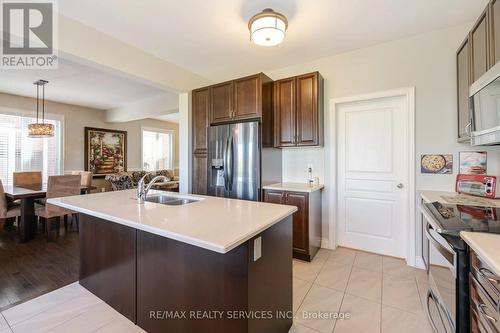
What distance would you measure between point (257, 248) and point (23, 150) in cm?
631

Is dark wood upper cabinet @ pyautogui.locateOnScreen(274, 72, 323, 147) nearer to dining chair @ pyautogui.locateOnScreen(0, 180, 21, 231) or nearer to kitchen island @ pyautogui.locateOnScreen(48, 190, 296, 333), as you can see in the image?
kitchen island @ pyautogui.locateOnScreen(48, 190, 296, 333)

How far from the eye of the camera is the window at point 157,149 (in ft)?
24.5

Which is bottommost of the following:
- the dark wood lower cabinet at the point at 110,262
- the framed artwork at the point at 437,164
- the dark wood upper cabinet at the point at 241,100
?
the dark wood lower cabinet at the point at 110,262

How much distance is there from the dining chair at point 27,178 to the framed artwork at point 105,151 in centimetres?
135

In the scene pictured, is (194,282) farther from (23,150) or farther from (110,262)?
(23,150)

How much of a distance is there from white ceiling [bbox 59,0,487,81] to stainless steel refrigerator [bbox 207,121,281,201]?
1.07 metres

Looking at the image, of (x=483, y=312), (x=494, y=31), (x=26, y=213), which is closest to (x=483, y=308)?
(x=483, y=312)

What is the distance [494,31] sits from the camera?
1.68 metres

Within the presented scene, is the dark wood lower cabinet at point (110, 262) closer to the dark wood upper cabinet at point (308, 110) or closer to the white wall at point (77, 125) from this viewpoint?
the dark wood upper cabinet at point (308, 110)

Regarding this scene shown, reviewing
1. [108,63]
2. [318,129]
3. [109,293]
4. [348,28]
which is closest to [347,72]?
[348,28]

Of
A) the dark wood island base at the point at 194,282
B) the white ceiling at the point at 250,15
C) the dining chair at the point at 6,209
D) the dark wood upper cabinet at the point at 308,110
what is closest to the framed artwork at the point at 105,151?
the dining chair at the point at 6,209

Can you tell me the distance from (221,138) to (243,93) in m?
0.69

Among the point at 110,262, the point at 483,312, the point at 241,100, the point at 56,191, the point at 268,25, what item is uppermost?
the point at 268,25

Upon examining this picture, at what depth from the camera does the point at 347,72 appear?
305 centimetres
